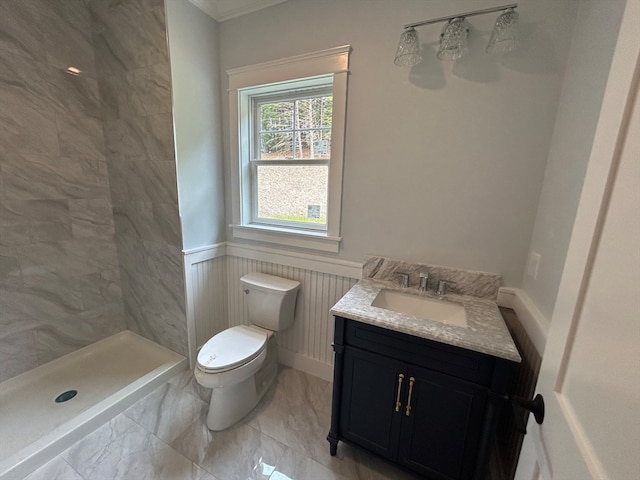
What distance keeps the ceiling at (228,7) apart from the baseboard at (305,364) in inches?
96.7

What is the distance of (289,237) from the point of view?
193cm

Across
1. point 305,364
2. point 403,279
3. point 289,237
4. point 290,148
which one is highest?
point 290,148

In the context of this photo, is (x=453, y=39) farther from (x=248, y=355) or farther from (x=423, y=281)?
(x=248, y=355)

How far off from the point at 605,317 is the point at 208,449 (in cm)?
180

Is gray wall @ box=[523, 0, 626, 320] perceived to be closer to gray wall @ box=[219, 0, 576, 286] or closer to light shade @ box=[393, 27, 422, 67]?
gray wall @ box=[219, 0, 576, 286]

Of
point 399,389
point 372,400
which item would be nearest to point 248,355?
point 372,400

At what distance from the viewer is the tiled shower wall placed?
1696 millimetres

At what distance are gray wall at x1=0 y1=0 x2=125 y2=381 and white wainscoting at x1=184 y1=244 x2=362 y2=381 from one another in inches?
35.8

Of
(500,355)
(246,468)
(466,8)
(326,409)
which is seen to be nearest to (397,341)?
(500,355)

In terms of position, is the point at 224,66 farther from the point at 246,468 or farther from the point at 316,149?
the point at 246,468

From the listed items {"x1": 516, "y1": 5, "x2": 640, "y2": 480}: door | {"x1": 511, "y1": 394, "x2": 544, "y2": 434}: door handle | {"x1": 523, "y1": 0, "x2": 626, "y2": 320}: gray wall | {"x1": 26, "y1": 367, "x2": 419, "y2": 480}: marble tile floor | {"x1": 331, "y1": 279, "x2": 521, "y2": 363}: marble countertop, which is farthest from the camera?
{"x1": 26, "y1": 367, "x2": 419, "y2": 480}: marble tile floor

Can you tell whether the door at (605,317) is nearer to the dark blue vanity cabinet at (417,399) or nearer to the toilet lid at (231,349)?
the dark blue vanity cabinet at (417,399)

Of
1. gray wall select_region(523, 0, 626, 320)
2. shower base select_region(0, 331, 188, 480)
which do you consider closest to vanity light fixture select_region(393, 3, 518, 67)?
gray wall select_region(523, 0, 626, 320)

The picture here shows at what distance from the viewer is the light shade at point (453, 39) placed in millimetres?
1188
